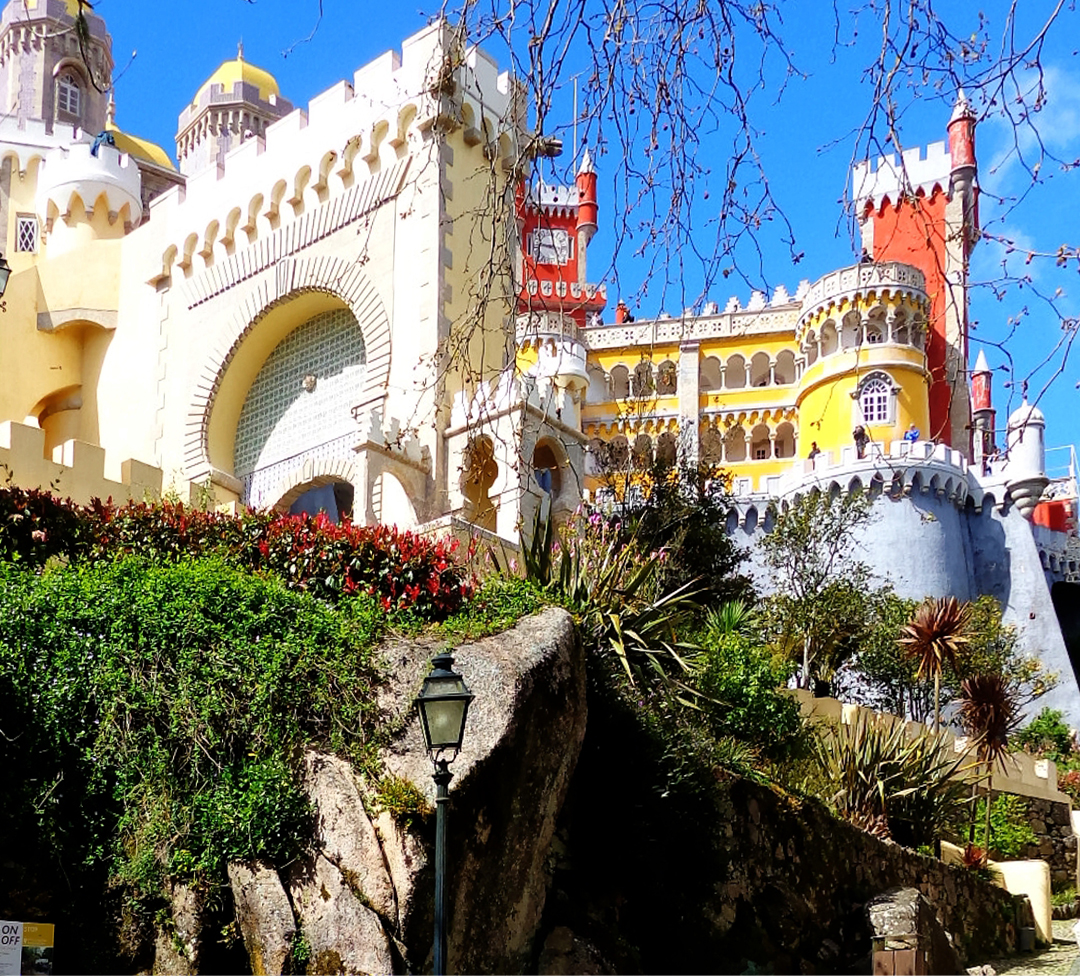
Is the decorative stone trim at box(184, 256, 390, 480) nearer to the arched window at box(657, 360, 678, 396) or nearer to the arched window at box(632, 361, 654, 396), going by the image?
the arched window at box(632, 361, 654, 396)

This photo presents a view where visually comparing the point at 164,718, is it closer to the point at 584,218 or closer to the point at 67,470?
the point at 67,470

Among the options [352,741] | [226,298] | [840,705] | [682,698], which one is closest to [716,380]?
[226,298]

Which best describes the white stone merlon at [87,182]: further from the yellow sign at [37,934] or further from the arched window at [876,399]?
the yellow sign at [37,934]

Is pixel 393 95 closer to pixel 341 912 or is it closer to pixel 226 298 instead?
pixel 226 298

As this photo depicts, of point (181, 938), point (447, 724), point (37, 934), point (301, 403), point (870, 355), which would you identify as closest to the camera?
point (37, 934)

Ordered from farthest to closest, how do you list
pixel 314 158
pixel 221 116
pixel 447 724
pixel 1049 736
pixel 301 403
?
pixel 221 116, pixel 1049 736, pixel 301 403, pixel 314 158, pixel 447 724

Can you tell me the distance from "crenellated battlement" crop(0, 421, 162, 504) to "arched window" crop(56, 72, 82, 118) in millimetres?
33975

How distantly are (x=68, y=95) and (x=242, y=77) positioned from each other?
6.26 meters

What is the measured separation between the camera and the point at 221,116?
5169cm

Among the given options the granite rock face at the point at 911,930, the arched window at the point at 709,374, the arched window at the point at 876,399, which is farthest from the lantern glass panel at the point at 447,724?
the arched window at the point at 709,374

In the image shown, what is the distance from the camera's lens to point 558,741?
1099 cm

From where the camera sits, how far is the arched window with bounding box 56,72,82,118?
48281 mm

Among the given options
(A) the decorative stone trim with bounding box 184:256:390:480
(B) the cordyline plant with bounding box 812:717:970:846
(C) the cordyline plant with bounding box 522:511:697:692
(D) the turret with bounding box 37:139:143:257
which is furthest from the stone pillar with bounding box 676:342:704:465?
(C) the cordyline plant with bounding box 522:511:697:692

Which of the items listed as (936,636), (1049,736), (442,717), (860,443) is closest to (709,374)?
(860,443)
